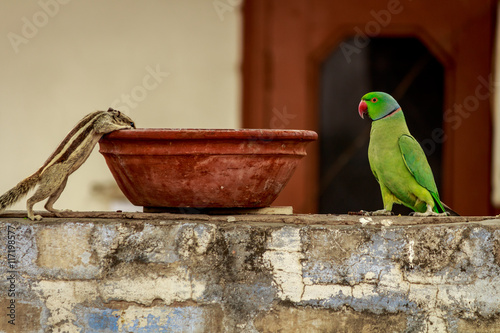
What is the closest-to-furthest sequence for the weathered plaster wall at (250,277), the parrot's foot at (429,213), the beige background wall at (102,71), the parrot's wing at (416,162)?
the weathered plaster wall at (250,277)
the parrot's foot at (429,213)
the parrot's wing at (416,162)
the beige background wall at (102,71)

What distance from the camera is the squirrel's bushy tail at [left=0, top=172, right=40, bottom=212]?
2314 millimetres

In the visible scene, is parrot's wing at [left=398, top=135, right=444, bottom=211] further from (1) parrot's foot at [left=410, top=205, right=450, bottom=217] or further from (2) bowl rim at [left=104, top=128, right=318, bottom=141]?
(2) bowl rim at [left=104, top=128, right=318, bottom=141]

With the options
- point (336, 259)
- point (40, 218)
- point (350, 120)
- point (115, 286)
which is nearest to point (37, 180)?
point (40, 218)

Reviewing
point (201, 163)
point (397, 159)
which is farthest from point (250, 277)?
point (397, 159)

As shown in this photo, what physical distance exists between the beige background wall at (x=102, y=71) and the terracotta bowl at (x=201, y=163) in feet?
6.55

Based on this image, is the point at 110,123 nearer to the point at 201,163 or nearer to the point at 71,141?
the point at 71,141

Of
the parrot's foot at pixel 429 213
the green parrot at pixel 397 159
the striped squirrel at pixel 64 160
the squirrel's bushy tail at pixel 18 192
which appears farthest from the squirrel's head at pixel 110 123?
the parrot's foot at pixel 429 213

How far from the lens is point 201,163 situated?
2.29 m

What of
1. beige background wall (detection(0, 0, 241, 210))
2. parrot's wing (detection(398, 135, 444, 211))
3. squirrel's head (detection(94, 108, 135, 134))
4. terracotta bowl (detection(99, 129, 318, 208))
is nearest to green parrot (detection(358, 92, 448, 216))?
parrot's wing (detection(398, 135, 444, 211))

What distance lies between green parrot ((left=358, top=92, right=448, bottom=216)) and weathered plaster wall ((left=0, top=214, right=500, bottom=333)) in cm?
47

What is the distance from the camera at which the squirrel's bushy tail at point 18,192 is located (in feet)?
7.59

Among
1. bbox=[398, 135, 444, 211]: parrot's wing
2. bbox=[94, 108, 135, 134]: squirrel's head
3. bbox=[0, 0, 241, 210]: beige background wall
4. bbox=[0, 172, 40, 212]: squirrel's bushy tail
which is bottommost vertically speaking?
bbox=[0, 172, 40, 212]: squirrel's bushy tail

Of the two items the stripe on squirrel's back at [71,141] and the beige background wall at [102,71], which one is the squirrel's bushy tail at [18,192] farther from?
the beige background wall at [102,71]

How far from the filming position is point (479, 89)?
4484 mm
